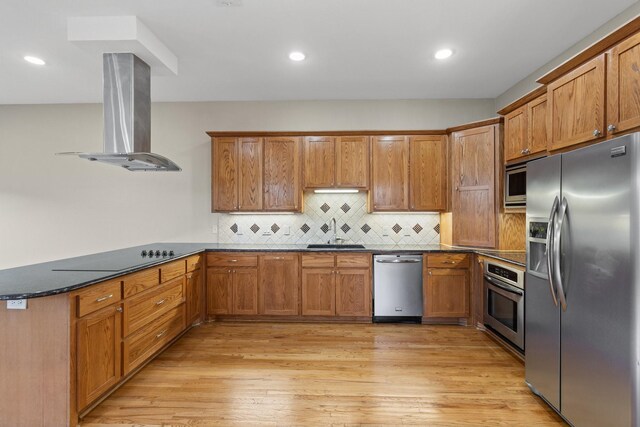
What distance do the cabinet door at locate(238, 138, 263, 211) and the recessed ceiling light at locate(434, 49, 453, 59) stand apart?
7.31 ft

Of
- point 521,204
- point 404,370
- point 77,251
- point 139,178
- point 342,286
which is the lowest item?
point 404,370

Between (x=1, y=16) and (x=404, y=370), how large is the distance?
4325 millimetres

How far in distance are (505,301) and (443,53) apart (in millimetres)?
2458

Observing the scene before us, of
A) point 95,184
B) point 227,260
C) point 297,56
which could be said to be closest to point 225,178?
point 227,260

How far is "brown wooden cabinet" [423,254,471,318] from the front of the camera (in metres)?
3.77

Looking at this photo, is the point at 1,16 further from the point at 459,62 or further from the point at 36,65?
the point at 459,62

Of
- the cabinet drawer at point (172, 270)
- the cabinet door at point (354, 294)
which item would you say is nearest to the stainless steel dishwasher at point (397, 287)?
the cabinet door at point (354, 294)

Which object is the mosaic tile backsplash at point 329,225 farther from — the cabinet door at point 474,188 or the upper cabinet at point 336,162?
the cabinet door at point 474,188

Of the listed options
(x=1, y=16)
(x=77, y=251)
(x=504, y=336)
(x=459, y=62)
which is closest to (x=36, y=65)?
(x=1, y=16)

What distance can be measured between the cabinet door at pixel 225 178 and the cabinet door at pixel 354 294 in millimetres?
1672

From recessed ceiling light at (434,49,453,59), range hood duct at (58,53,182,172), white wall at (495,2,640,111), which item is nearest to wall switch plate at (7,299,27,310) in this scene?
range hood duct at (58,53,182,172)

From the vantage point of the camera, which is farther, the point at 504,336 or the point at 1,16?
the point at 504,336

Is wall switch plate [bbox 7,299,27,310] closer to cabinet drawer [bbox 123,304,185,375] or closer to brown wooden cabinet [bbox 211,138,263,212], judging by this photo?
cabinet drawer [bbox 123,304,185,375]

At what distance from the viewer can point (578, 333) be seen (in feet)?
6.11
